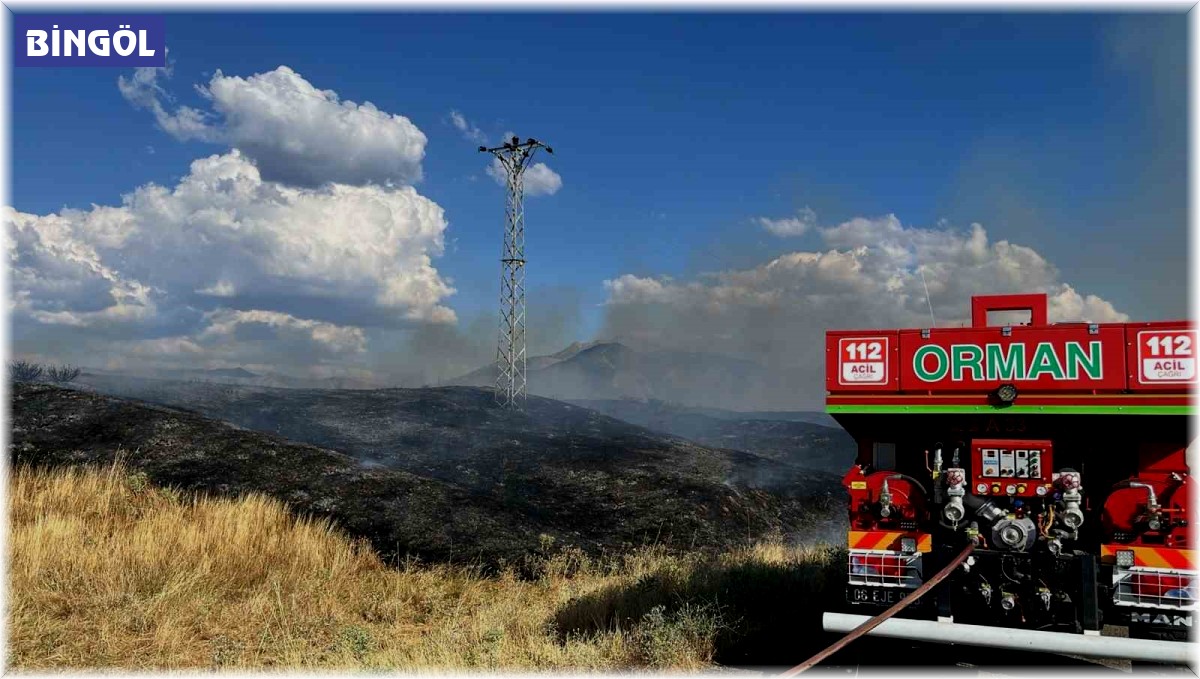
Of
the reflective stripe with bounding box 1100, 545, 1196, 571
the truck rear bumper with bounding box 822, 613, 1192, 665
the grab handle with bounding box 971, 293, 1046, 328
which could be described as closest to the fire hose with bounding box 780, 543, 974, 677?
the truck rear bumper with bounding box 822, 613, 1192, 665

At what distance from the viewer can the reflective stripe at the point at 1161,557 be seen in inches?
222

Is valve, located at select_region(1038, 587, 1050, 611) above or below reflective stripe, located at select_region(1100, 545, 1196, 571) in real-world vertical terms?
below

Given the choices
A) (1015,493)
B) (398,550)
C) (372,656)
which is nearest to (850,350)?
(1015,493)

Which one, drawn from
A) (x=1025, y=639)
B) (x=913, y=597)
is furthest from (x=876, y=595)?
(x=1025, y=639)

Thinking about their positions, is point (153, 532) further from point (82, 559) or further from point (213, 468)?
point (213, 468)

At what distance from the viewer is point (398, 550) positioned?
1066 cm

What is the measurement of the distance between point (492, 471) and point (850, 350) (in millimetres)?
10676

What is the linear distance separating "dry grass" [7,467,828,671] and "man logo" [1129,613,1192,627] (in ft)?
9.52

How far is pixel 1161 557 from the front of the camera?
5.71m

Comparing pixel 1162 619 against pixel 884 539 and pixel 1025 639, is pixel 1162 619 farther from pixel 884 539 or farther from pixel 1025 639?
pixel 884 539

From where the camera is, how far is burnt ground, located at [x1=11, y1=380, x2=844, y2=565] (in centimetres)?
1202

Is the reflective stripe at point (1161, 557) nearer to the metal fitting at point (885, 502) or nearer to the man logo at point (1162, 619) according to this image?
the man logo at point (1162, 619)

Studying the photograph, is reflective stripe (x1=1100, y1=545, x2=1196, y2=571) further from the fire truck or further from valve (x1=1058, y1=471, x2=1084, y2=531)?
valve (x1=1058, y1=471, x2=1084, y2=531)

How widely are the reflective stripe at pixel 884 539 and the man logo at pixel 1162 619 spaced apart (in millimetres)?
1402
